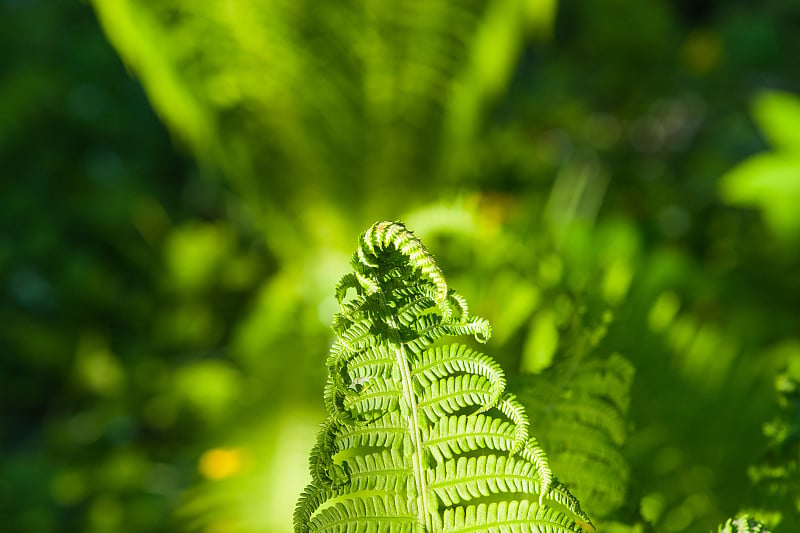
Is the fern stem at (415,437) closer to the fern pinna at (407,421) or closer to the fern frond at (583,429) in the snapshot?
the fern pinna at (407,421)

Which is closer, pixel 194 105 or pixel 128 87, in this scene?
pixel 194 105

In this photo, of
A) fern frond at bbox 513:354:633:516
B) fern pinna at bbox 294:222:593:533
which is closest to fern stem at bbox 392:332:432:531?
fern pinna at bbox 294:222:593:533

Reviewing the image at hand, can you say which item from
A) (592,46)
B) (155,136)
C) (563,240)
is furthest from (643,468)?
(155,136)

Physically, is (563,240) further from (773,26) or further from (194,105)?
(773,26)

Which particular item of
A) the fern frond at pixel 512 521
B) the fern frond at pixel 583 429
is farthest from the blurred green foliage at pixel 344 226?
the fern frond at pixel 512 521

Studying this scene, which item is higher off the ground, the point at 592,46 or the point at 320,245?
the point at 592,46

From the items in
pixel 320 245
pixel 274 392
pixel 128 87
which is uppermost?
pixel 128 87

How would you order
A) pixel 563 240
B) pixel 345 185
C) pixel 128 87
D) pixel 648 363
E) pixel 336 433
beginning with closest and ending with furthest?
pixel 336 433 < pixel 648 363 < pixel 563 240 < pixel 345 185 < pixel 128 87

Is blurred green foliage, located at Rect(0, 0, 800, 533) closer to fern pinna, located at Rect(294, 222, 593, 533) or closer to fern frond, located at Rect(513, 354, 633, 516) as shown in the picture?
fern frond, located at Rect(513, 354, 633, 516)
